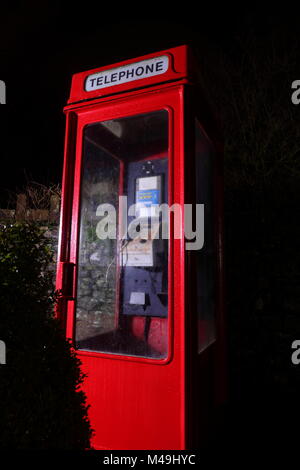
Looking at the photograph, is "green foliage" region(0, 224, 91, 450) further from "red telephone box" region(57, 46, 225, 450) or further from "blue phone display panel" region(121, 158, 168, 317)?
"blue phone display panel" region(121, 158, 168, 317)

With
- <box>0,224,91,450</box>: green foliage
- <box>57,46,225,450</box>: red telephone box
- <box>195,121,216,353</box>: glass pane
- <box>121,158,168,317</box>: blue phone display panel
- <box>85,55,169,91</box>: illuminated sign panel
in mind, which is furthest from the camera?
<box>195,121,216,353</box>: glass pane

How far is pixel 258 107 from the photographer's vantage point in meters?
5.38

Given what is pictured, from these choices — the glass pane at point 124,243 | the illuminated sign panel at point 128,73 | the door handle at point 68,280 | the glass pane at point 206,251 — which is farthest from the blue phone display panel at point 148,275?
the illuminated sign panel at point 128,73

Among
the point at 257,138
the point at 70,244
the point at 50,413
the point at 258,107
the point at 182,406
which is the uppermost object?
the point at 258,107

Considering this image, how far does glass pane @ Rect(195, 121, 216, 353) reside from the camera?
2500mm

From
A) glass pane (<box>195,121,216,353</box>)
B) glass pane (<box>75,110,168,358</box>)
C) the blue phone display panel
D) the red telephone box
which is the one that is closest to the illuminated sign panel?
the red telephone box

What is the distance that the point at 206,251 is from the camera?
105 inches

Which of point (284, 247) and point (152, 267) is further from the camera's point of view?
point (284, 247)

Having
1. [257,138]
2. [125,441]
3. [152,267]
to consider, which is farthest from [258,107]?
[125,441]

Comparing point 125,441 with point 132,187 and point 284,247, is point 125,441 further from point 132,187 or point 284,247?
point 284,247

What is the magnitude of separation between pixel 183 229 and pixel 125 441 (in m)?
1.40

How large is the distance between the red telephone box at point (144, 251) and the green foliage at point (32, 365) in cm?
63

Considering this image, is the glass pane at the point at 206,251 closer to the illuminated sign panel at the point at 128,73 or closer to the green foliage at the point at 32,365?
the illuminated sign panel at the point at 128,73
